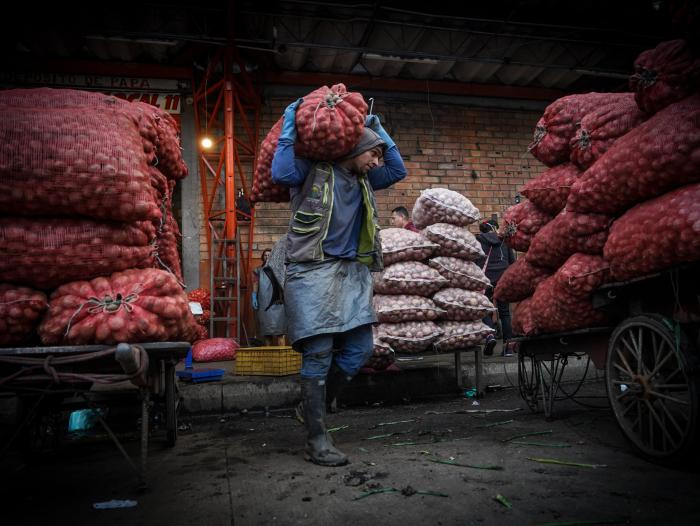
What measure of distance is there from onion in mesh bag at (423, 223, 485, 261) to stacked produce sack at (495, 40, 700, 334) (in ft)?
2.95

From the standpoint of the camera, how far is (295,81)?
960 cm

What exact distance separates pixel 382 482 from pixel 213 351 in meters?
5.16

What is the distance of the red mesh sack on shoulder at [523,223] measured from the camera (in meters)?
4.14

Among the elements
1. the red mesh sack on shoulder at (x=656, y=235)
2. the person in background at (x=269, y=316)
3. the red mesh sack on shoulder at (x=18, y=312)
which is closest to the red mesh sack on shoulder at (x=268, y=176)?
the red mesh sack on shoulder at (x=18, y=312)

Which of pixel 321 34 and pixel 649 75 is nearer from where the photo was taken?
pixel 649 75

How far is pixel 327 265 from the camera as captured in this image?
127 inches

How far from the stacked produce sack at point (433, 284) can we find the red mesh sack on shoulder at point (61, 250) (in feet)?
9.33

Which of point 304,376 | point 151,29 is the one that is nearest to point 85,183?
point 304,376

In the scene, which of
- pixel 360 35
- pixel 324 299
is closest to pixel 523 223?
pixel 324 299

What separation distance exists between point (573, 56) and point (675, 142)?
332 inches

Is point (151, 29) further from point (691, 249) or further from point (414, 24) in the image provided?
point (691, 249)

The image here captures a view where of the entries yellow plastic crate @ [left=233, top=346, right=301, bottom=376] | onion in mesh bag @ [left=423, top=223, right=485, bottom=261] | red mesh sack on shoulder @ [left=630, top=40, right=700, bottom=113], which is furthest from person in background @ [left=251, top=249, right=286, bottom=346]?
red mesh sack on shoulder @ [left=630, top=40, right=700, bottom=113]

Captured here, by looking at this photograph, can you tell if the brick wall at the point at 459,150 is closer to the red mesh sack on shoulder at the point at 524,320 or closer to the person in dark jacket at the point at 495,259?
the person in dark jacket at the point at 495,259

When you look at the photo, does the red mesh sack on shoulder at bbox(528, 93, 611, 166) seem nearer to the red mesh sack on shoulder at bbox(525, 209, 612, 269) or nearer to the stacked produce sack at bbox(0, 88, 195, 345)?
the red mesh sack on shoulder at bbox(525, 209, 612, 269)
